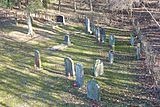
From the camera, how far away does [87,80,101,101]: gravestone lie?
15.4 m

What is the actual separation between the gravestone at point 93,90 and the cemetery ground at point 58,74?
0.87ft

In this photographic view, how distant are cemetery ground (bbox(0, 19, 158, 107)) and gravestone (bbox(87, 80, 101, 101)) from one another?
26 centimetres

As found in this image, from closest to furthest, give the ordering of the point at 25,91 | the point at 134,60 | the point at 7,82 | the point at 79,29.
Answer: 1. the point at 25,91
2. the point at 7,82
3. the point at 134,60
4. the point at 79,29

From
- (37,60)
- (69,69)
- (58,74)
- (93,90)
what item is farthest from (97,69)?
(93,90)

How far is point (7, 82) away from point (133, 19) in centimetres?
2522

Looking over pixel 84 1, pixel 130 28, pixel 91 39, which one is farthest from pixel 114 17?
pixel 91 39

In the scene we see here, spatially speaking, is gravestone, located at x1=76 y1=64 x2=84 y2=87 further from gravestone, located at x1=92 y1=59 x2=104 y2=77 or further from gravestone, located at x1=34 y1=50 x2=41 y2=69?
gravestone, located at x1=34 y1=50 x2=41 y2=69

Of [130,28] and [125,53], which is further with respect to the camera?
[130,28]

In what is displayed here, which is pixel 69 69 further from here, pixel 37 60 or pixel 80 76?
pixel 37 60

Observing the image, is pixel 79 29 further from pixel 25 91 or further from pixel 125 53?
pixel 25 91

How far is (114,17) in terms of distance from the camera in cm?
4191

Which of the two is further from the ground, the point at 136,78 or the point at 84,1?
the point at 84,1

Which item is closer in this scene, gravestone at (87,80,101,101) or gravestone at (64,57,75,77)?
gravestone at (87,80,101,101)

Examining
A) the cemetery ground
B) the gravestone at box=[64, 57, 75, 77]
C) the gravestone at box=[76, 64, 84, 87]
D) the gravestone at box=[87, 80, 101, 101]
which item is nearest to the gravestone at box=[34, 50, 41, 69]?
the cemetery ground
